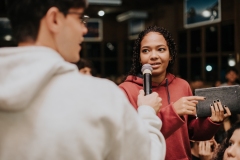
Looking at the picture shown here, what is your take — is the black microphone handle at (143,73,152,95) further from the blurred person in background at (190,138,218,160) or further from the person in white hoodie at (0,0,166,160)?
the blurred person in background at (190,138,218,160)

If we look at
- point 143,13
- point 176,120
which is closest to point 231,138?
point 176,120

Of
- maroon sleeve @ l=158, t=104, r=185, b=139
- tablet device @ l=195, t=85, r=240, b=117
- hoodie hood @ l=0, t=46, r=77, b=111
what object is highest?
hoodie hood @ l=0, t=46, r=77, b=111

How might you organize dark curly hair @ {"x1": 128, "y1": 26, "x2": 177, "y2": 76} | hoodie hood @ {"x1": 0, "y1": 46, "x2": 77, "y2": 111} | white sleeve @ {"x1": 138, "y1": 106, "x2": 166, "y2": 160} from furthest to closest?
dark curly hair @ {"x1": 128, "y1": 26, "x2": 177, "y2": 76}
white sleeve @ {"x1": 138, "y1": 106, "x2": 166, "y2": 160}
hoodie hood @ {"x1": 0, "y1": 46, "x2": 77, "y2": 111}

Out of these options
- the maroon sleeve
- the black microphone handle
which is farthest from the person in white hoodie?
the maroon sleeve

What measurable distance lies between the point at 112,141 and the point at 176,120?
30.7 inches

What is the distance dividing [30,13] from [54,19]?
0.21 feet

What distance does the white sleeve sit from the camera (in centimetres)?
105

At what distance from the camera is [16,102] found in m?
0.85

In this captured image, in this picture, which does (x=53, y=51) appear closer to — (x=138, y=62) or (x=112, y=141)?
(x=112, y=141)

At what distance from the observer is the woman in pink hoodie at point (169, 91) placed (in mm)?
1787

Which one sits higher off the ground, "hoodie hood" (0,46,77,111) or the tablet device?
"hoodie hood" (0,46,77,111)

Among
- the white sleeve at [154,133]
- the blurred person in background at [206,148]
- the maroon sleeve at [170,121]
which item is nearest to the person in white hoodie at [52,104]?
the white sleeve at [154,133]

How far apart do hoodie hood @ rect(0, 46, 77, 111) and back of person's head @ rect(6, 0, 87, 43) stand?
0.20ft

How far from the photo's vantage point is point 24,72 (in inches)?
34.4
